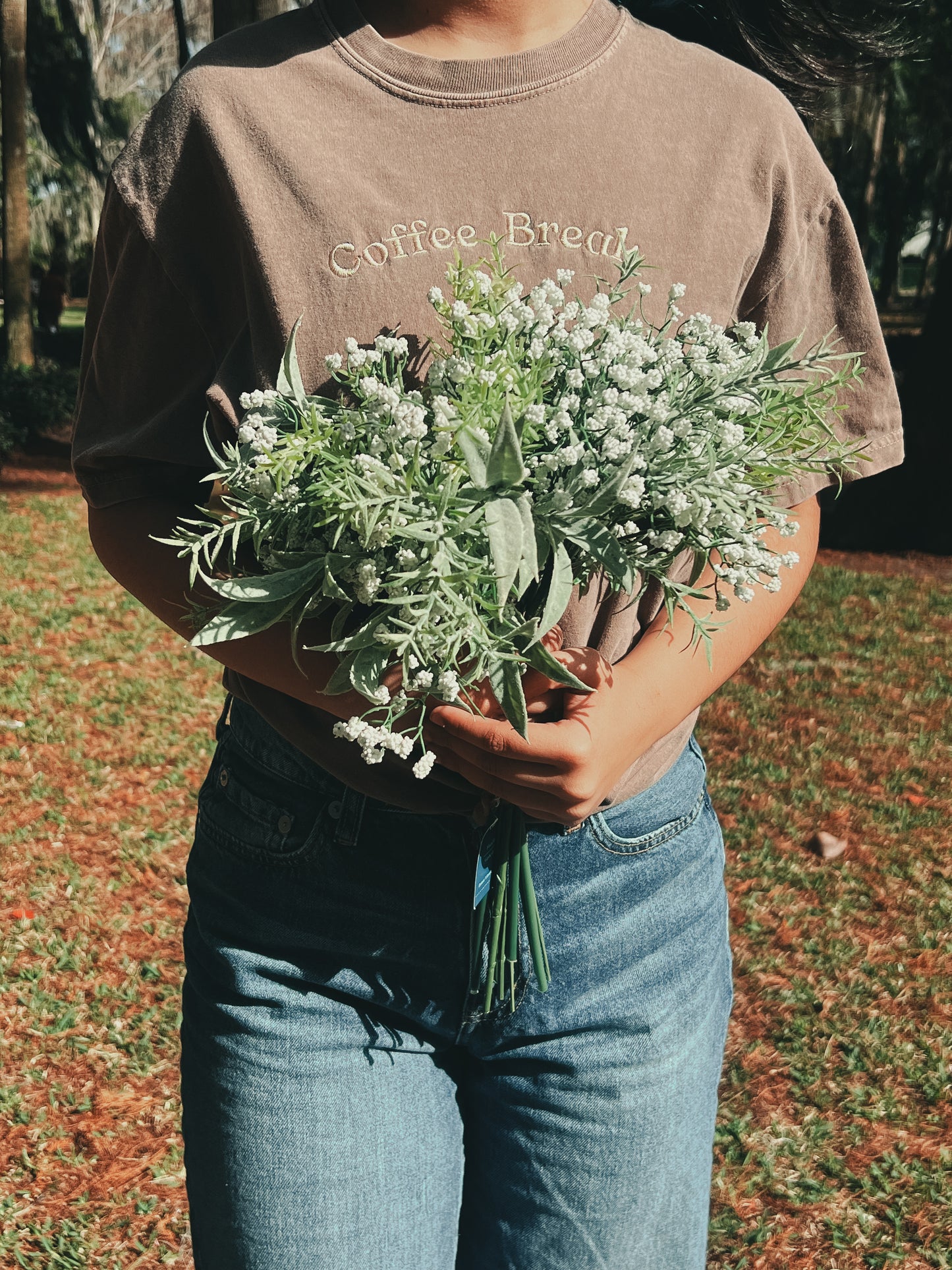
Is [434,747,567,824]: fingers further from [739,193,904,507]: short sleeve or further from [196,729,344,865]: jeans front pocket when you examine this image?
[739,193,904,507]: short sleeve

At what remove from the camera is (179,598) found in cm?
157

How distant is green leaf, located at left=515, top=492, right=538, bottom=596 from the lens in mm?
1164

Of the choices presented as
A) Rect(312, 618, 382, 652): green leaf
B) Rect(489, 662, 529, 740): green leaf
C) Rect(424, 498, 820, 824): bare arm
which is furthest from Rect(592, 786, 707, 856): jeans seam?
Rect(312, 618, 382, 652): green leaf

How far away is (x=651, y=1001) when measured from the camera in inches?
60.2

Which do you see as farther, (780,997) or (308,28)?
(780,997)

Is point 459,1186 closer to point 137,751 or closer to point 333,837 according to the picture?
point 333,837

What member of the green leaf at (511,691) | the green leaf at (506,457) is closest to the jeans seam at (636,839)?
the green leaf at (511,691)

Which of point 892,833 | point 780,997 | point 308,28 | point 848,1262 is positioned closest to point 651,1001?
point 308,28

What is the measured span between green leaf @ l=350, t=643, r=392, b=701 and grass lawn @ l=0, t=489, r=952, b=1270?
8.55 feet

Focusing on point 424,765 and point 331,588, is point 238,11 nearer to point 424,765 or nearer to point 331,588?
point 331,588

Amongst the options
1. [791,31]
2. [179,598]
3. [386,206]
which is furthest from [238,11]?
[179,598]

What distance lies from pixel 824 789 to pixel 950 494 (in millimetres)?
4629

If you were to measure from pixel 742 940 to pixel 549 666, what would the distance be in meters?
3.61

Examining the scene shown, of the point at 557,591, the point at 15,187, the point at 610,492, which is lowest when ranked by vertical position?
the point at 15,187
